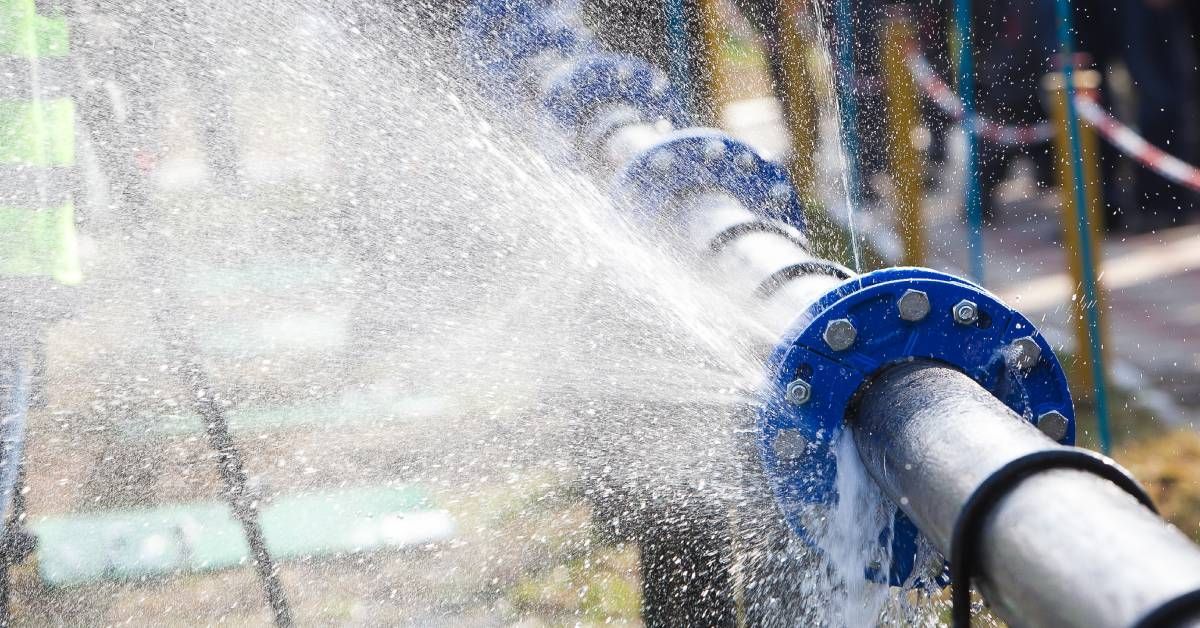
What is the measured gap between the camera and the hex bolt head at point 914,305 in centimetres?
145

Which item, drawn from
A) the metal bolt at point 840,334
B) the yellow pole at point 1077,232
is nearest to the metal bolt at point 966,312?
the metal bolt at point 840,334

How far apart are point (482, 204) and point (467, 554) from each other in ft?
3.84

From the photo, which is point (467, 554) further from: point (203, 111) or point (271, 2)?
point (271, 2)

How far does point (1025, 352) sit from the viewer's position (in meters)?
1.46

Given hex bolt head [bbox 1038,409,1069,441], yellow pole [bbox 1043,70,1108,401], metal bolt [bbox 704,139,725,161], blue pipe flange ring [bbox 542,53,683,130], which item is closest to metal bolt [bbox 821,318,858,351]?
hex bolt head [bbox 1038,409,1069,441]

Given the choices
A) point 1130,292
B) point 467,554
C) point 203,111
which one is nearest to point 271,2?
point 203,111

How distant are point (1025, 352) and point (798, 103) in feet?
11.5

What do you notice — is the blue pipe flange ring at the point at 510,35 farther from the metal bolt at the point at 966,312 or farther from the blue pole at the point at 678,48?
the metal bolt at the point at 966,312

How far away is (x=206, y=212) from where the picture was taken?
3.70m

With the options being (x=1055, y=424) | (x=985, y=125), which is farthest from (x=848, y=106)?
(x=1055, y=424)

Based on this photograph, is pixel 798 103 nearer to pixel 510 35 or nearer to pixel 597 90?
pixel 510 35

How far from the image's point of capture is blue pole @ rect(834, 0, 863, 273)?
555 centimetres

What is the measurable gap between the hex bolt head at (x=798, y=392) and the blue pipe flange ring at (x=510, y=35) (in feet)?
6.05

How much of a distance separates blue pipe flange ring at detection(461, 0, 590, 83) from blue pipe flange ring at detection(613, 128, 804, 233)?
1.02 metres
